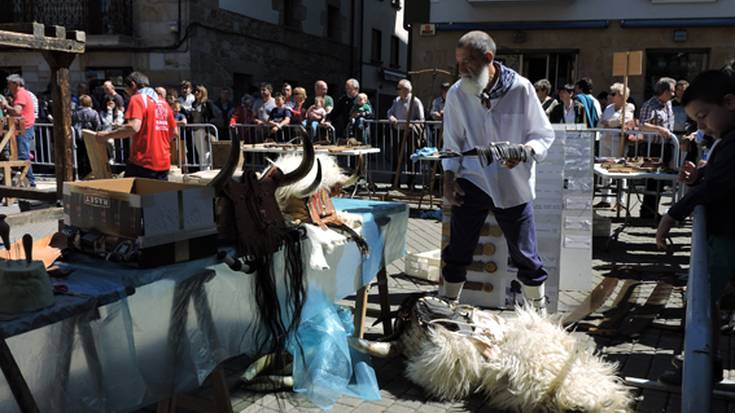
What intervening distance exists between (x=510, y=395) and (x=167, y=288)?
5.79 feet

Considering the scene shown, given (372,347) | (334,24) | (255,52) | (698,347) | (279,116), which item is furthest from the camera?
(334,24)

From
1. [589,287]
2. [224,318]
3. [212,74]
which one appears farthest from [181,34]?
[224,318]

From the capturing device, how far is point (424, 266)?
19.3 ft

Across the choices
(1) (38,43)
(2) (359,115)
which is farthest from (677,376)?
(2) (359,115)

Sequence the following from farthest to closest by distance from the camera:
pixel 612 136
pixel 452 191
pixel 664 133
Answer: pixel 612 136, pixel 664 133, pixel 452 191

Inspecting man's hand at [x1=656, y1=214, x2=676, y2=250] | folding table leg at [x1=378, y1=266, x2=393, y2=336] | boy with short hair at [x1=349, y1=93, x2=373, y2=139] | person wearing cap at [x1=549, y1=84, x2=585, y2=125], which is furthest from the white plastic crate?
boy with short hair at [x1=349, y1=93, x2=373, y2=139]

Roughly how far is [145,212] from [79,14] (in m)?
17.7

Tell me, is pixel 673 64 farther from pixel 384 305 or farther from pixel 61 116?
pixel 61 116

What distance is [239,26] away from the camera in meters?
18.2

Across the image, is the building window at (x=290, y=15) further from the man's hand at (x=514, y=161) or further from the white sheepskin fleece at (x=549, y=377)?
the white sheepskin fleece at (x=549, y=377)

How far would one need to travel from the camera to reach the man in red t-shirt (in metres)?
6.26

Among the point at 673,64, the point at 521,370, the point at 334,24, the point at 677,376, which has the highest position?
the point at 334,24

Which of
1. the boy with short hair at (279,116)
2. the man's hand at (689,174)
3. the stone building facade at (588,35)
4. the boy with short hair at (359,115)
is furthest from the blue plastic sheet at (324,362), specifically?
the stone building facade at (588,35)

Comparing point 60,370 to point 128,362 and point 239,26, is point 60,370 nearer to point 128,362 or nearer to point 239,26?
point 128,362
